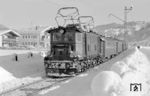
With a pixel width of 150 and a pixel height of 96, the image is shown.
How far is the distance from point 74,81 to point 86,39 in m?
7.40

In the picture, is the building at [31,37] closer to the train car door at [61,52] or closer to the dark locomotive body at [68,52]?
the dark locomotive body at [68,52]

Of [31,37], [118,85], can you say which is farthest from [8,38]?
[118,85]

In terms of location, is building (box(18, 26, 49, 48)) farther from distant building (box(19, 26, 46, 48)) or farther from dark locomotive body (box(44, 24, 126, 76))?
dark locomotive body (box(44, 24, 126, 76))

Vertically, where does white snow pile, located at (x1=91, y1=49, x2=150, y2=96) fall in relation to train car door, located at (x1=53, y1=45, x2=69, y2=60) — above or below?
below

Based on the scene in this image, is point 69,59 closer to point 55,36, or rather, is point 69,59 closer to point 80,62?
point 80,62

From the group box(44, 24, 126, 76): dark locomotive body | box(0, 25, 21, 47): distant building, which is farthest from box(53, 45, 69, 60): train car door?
box(0, 25, 21, 47): distant building

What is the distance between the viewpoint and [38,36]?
71.6 metres

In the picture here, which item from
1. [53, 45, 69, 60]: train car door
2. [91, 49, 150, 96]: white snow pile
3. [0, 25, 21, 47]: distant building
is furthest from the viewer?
[0, 25, 21, 47]: distant building

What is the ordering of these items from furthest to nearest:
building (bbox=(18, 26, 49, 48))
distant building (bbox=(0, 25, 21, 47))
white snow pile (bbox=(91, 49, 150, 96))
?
building (bbox=(18, 26, 49, 48)) → distant building (bbox=(0, 25, 21, 47)) → white snow pile (bbox=(91, 49, 150, 96))

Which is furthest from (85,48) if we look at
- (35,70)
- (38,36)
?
(38,36)

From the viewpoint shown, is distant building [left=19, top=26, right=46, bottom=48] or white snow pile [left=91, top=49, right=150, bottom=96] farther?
distant building [left=19, top=26, right=46, bottom=48]

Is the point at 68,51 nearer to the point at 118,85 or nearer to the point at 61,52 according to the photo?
the point at 61,52

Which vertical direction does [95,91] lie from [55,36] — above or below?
below

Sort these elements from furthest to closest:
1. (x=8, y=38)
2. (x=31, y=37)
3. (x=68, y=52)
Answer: (x=31, y=37)
(x=8, y=38)
(x=68, y=52)
